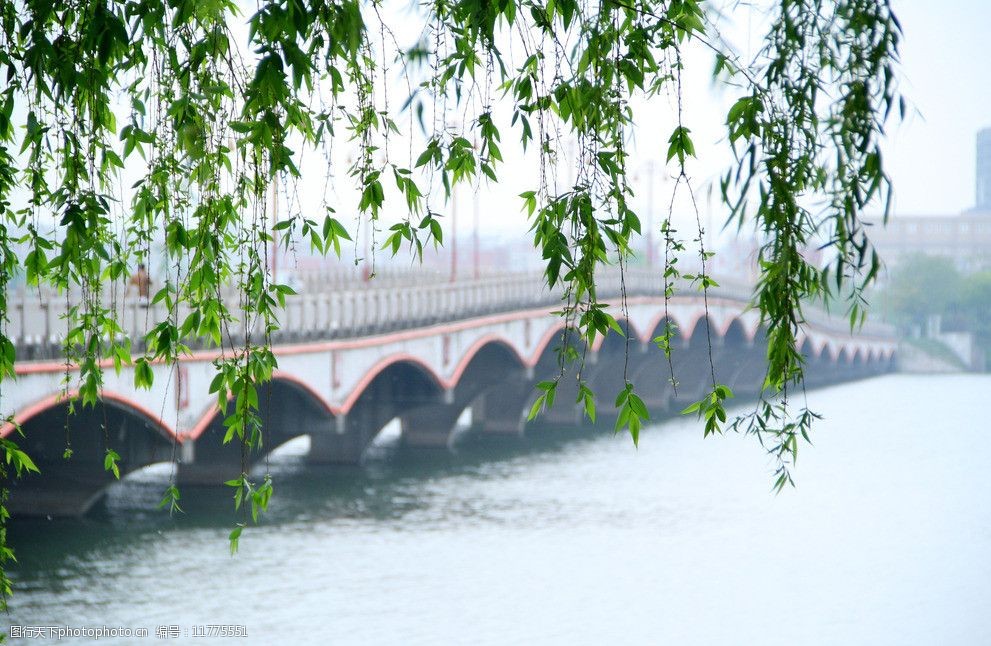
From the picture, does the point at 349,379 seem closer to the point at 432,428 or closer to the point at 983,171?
the point at 432,428

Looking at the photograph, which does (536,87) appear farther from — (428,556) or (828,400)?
(828,400)

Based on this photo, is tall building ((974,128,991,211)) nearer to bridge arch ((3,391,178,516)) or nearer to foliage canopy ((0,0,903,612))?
bridge arch ((3,391,178,516))

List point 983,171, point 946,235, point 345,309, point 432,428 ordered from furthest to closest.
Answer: point 983,171 < point 946,235 < point 432,428 < point 345,309

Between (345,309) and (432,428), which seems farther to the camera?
(432,428)

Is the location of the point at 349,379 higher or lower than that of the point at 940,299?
lower

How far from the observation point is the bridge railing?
603 inches

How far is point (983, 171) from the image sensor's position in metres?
117

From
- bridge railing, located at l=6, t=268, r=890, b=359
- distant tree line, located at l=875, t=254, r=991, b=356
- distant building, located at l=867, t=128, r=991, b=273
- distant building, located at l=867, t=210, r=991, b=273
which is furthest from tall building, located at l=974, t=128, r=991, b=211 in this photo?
bridge railing, located at l=6, t=268, r=890, b=359

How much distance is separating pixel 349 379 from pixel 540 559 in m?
6.78

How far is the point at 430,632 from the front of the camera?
13.6m

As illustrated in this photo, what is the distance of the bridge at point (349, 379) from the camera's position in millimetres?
16297

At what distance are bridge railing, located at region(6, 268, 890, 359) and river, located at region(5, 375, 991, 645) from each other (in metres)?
2.89

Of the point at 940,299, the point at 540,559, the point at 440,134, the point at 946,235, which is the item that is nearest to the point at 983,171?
the point at 946,235

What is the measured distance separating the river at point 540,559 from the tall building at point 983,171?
303ft
